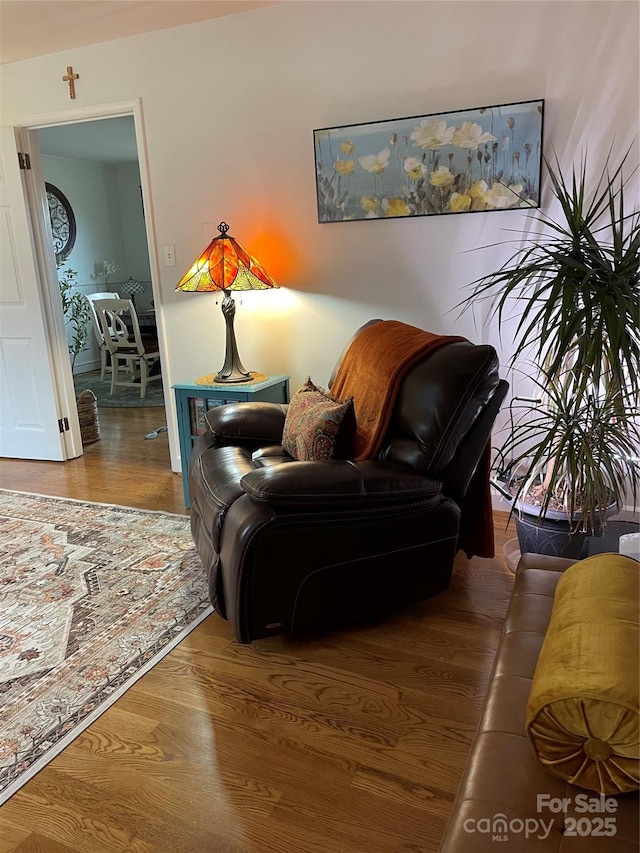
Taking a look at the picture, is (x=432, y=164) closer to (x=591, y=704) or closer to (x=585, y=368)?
(x=585, y=368)

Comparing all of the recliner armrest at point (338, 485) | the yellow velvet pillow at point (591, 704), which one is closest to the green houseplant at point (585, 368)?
the recliner armrest at point (338, 485)

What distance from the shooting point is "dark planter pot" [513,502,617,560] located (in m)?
2.27

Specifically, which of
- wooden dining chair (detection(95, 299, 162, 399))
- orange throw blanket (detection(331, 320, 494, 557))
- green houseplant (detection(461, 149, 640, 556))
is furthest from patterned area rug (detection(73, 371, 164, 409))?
green houseplant (detection(461, 149, 640, 556))

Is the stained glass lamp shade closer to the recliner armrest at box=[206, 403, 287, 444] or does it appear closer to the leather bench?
the recliner armrest at box=[206, 403, 287, 444]

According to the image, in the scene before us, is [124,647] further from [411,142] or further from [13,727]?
[411,142]

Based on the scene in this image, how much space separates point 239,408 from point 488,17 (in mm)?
1927

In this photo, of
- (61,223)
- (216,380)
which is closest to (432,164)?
(216,380)

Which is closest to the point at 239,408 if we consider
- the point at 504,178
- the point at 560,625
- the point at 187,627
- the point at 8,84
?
the point at 187,627

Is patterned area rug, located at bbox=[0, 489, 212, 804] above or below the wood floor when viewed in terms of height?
above

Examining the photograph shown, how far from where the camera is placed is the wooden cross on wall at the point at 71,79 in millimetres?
3461

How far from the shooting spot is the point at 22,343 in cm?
394

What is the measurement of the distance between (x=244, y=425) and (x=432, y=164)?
1.45 m

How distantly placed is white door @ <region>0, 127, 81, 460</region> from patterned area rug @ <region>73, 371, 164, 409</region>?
1.06 m

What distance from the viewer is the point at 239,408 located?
268 cm
